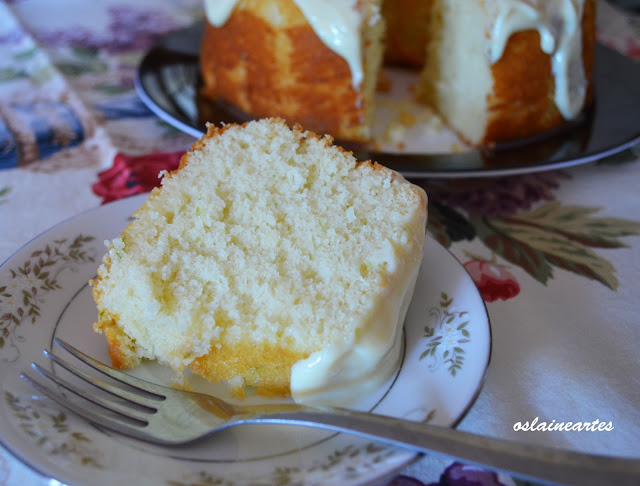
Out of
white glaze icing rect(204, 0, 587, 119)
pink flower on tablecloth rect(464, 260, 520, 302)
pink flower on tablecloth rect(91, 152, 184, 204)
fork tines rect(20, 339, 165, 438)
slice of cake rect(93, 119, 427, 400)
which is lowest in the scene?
pink flower on tablecloth rect(464, 260, 520, 302)

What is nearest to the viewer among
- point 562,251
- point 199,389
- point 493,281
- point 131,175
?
point 199,389

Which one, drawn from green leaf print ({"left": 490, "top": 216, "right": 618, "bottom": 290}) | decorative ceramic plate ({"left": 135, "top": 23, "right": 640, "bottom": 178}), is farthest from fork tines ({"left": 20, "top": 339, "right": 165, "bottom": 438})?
green leaf print ({"left": 490, "top": 216, "right": 618, "bottom": 290})

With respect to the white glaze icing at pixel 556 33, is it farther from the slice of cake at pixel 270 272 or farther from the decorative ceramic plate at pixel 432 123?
the slice of cake at pixel 270 272

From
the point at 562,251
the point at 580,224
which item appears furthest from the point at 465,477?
the point at 580,224

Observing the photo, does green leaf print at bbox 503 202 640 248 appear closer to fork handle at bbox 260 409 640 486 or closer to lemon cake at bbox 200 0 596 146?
lemon cake at bbox 200 0 596 146

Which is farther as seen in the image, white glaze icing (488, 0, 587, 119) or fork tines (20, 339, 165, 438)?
white glaze icing (488, 0, 587, 119)

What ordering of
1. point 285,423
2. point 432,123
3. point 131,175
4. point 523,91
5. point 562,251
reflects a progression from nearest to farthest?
point 285,423, point 562,251, point 131,175, point 523,91, point 432,123

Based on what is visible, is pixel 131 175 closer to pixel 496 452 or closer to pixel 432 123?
pixel 432 123

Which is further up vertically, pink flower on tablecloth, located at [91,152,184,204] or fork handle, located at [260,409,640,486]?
fork handle, located at [260,409,640,486]
